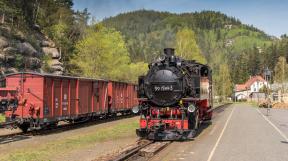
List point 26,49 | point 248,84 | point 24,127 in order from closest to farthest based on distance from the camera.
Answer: point 24,127, point 26,49, point 248,84

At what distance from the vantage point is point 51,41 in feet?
210

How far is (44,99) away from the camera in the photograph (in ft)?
70.7

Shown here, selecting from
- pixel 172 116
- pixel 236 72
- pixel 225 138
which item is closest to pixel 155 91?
pixel 172 116

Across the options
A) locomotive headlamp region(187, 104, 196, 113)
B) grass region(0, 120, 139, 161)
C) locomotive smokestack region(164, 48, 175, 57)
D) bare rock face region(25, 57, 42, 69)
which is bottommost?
grass region(0, 120, 139, 161)

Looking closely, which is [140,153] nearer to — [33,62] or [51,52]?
[33,62]

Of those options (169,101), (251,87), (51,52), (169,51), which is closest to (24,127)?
(169,101)

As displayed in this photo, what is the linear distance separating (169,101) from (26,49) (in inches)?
1317

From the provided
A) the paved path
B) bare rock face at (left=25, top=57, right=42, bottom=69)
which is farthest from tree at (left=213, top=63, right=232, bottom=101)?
the paved path

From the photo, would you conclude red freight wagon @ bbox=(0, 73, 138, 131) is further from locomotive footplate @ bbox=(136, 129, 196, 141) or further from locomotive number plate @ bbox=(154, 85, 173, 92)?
locomotive footplate @ bbox=(136, 129, 196, 141)

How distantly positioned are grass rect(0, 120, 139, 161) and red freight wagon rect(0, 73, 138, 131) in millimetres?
2652

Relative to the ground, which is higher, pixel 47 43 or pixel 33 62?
pixel 47 43

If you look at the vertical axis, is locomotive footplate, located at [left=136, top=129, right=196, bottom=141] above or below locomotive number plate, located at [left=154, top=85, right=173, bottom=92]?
below

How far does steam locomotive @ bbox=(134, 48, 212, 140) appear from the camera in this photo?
727 inches

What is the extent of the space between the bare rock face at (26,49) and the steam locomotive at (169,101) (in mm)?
31148
